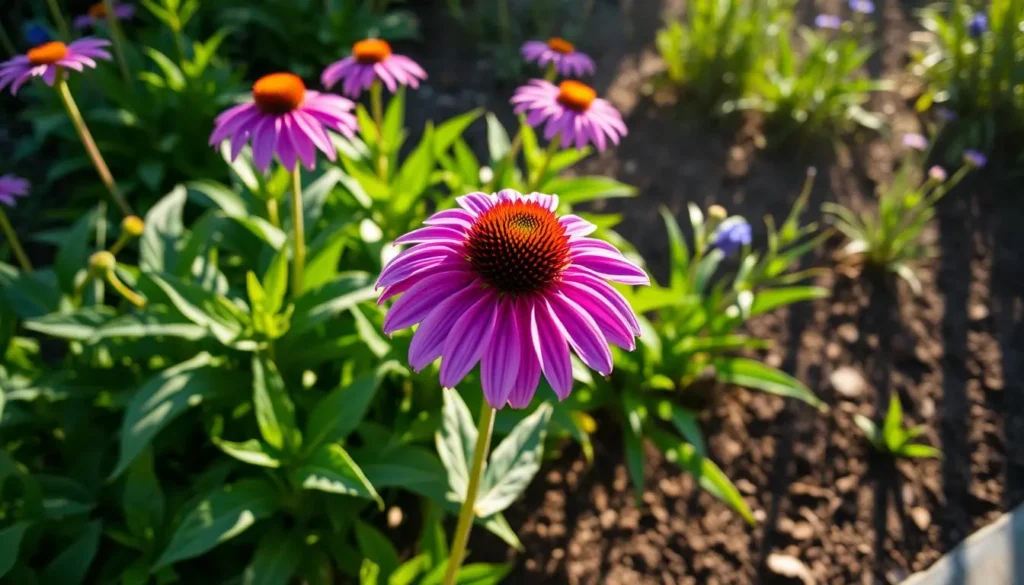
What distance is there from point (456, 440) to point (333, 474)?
272 millimetres

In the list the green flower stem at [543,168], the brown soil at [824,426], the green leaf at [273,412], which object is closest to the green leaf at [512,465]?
the green leaf at [273,412]

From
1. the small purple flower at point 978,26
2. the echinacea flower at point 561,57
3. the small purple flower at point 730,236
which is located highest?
the small purple flower at point 978,26

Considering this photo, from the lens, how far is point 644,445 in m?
2.26

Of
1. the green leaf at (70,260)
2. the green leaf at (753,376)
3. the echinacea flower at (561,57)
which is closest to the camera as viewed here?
the green leaf at (70,260)

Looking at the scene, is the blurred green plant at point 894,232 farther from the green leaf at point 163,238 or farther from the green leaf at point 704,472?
the green leaf at point 163,238

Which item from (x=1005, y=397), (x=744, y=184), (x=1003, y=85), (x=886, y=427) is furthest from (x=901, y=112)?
(x=886, y=427)

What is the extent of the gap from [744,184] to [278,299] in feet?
7.81

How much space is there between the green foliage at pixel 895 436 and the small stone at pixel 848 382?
0.12 meters

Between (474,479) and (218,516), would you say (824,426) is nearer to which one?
(474,479)

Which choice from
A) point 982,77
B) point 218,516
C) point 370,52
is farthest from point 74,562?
point 982,77

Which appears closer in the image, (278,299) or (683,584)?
(278,299)

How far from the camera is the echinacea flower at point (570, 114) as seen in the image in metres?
1.88

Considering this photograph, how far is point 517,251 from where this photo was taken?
3.18 feet

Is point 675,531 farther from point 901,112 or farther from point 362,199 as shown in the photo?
point 901,112
